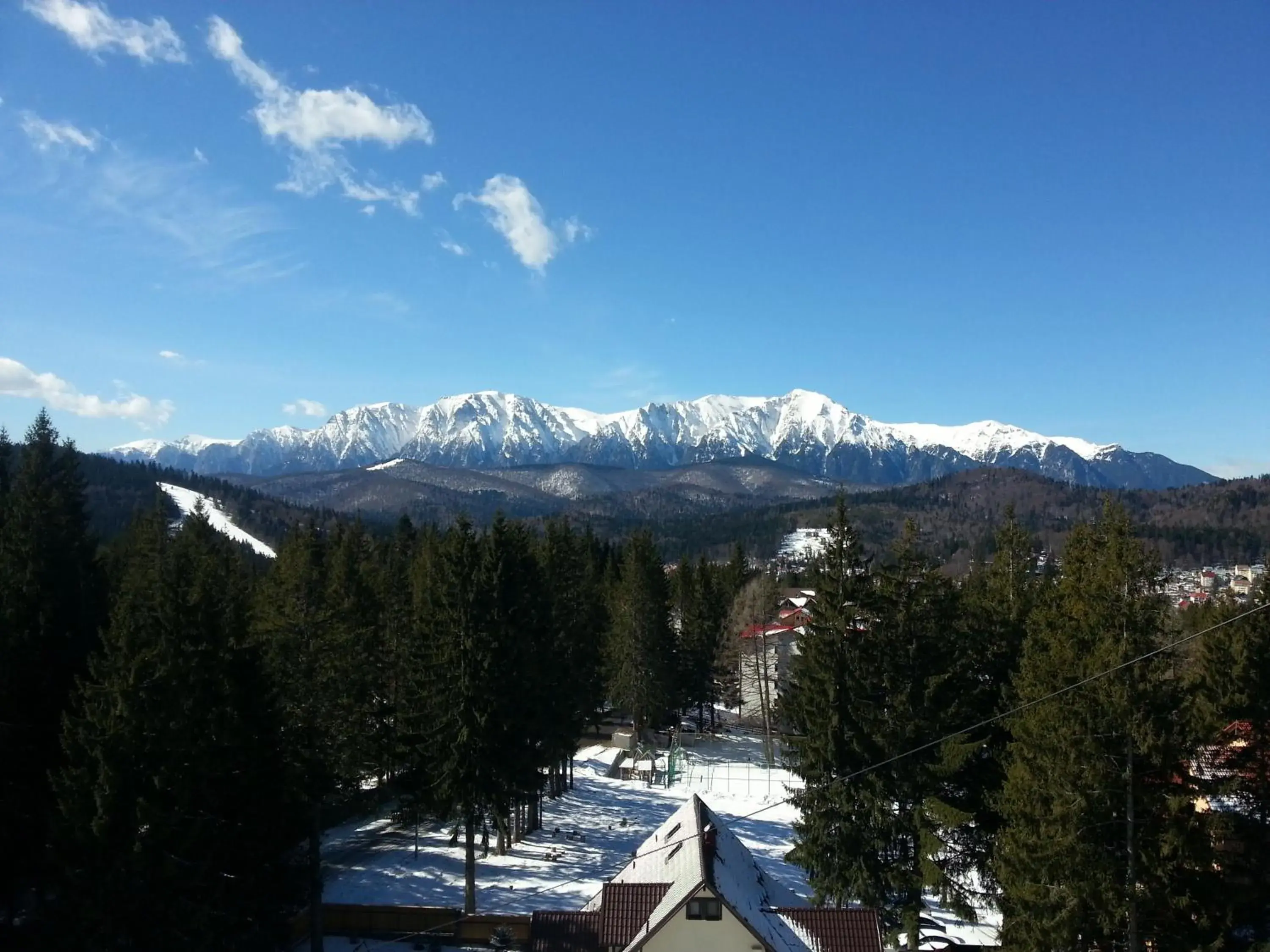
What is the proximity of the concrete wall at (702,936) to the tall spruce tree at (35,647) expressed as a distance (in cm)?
→ 1373

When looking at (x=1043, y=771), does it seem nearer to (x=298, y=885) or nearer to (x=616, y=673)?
(x=298, y=885)

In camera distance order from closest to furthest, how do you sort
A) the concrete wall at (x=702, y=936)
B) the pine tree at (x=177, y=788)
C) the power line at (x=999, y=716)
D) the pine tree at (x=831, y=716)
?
the power line at (x=999, y=716) < the pine tree at (x=177, y=788) < the concrete wall at (x=702, y=936) < the pine tree at (x=831, y=716)

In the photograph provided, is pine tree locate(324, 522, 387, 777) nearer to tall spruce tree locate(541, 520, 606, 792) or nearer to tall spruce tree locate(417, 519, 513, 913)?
tall spruce tree locate(417, 519, 513, 913)

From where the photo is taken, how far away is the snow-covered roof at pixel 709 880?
18406mm

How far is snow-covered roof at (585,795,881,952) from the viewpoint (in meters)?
18.4

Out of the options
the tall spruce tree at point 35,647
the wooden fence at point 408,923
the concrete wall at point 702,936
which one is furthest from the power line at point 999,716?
the tall spruce tree at point 35,647

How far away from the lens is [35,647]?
2114 centimetres

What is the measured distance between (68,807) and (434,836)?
18275mm

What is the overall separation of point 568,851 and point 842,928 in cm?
1494

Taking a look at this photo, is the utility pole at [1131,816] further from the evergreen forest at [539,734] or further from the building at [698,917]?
the building at [698,917]

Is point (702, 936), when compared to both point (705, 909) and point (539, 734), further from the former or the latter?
point (539, 734)

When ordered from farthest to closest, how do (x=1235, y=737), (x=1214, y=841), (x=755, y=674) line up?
(x=755, y=674)
(x=1235, y=737)
(x=1214, y=841)

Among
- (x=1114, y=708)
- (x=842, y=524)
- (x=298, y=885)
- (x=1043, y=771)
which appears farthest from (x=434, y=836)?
(x=1114, y=708)

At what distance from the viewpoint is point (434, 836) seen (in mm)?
33031
